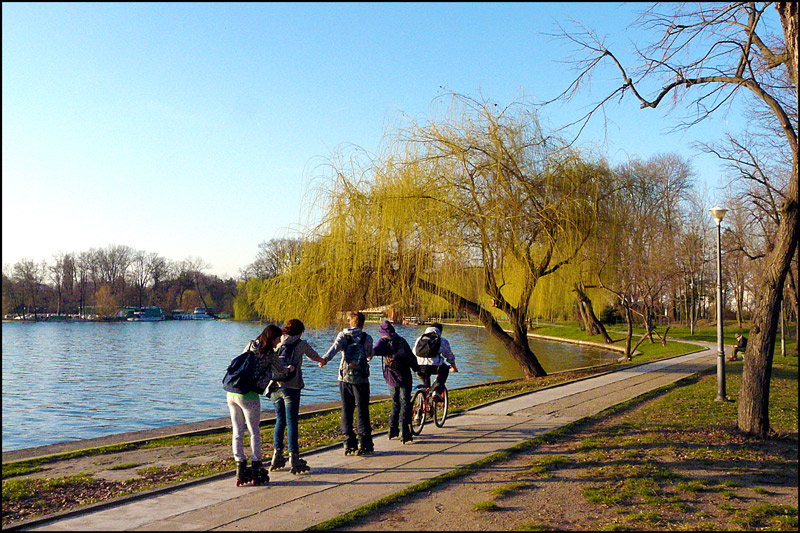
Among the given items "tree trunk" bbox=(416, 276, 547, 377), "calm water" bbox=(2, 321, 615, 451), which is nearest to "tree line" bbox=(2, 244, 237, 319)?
"calm water" bbox=(2, 321, 615, 451)

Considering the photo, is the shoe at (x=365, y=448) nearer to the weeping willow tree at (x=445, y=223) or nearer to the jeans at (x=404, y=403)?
the jeans at (x=404, y=403)

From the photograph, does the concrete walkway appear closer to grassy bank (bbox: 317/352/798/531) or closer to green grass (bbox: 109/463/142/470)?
grassy bank (bbox: 317/352/798/531)

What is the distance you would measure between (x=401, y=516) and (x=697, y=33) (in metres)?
8.35

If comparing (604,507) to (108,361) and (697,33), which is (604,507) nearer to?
(697,33)

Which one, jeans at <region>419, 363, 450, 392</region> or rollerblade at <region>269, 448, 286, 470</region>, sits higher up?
jeans at <region>419, 363, 450, 392</region>

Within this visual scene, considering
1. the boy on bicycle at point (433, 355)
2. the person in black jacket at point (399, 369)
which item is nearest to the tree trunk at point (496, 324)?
the boy on bicycle at point (433, 355)

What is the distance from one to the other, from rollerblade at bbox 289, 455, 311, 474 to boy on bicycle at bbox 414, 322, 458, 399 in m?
3.10

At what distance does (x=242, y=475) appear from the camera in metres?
6.89

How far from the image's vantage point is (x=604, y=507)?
6.13 meters

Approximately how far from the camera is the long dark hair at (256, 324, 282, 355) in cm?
712

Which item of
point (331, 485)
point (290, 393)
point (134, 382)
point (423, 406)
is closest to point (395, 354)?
point (423, 406)

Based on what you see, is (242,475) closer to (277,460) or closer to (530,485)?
(277,460)

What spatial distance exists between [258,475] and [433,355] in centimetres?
396

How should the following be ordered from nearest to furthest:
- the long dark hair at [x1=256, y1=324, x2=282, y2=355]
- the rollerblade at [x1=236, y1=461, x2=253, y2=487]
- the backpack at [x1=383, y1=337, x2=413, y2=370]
Answer: the rollerblade at [x1=236, y1=461, x2=253, y2=487] → the long dark hair at [x1=256, y1=324, x2=282, y2=355] → the backpack at [x1=383, y1=337, x2=413, y2=370]
